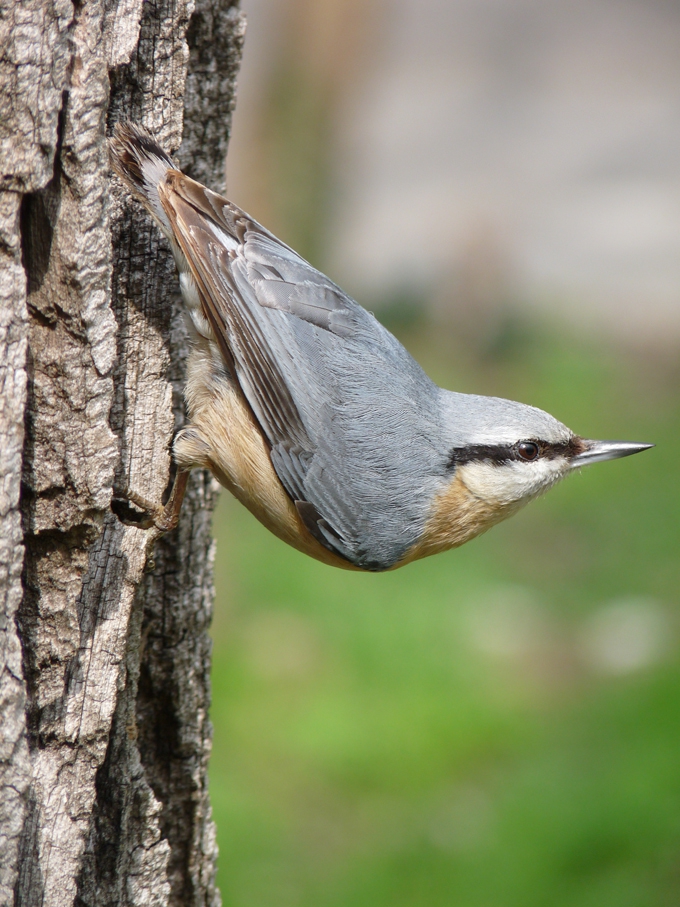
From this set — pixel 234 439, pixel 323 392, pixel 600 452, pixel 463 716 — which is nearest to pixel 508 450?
pixel 600 452

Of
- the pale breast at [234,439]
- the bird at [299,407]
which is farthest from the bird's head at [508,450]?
the pale breast at [234,439]

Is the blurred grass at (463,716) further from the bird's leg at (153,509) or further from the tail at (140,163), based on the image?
the tail at (140,163)

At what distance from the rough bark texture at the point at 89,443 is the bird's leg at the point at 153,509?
40 mm

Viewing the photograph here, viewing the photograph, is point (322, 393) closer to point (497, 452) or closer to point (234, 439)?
point (234, 439)

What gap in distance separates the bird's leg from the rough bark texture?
0.04m

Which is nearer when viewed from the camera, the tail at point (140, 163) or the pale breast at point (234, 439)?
the tail at point (140, 163)

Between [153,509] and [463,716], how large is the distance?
107 inches

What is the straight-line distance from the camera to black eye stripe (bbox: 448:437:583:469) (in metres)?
2.92

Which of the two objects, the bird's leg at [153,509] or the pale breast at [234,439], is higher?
the pale breast at [234,439]

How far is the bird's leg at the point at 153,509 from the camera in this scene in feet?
7.70

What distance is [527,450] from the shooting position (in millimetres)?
2988

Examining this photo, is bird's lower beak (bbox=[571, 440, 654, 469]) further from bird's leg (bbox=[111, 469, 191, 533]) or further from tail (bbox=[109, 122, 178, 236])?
Answer: tail (bbox=[109, 122, 178, 236])

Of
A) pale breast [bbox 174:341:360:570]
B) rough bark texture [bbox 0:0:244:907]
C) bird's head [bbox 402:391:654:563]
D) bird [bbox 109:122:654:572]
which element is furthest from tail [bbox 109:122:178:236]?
bird's head [bbox 402:391:654:563]

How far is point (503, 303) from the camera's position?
8.71 meters
